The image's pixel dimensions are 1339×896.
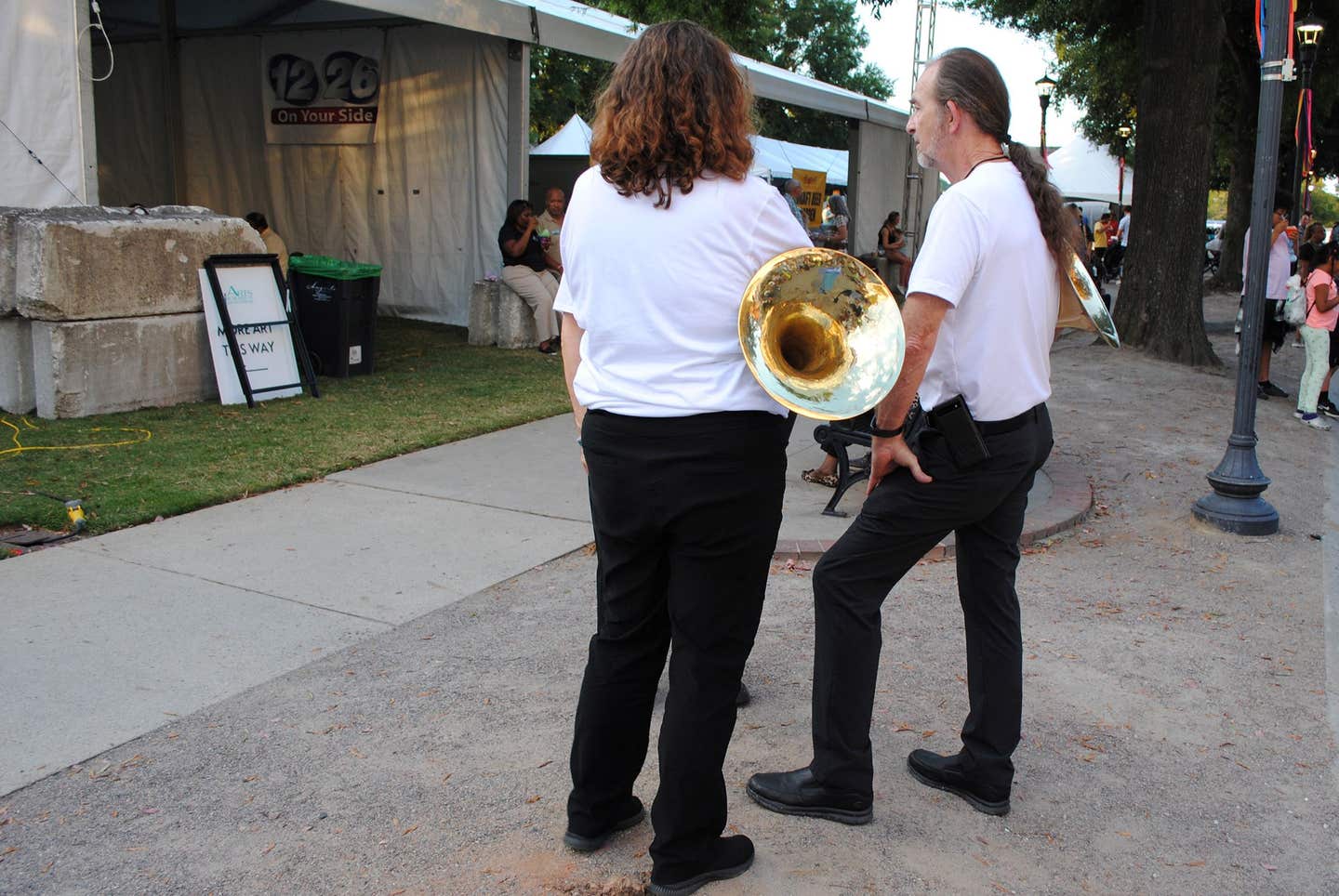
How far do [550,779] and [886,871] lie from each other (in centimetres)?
98

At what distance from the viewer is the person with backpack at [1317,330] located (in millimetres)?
9727

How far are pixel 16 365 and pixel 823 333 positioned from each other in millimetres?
6832

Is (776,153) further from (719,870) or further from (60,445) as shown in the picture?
(719,870)

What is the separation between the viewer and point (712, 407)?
2.47m

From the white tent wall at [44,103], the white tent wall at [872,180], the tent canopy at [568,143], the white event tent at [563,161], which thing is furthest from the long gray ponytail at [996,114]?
the tent canopy at [568,143]

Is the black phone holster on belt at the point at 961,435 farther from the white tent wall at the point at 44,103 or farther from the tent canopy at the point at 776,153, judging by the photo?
the tent canopy at the point at 776,153

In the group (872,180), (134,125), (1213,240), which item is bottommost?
(1213,240)

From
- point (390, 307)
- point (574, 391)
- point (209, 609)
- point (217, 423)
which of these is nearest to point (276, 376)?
point (217, 423)

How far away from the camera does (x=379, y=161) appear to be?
14.1m

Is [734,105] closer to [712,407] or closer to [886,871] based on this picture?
[712,407]

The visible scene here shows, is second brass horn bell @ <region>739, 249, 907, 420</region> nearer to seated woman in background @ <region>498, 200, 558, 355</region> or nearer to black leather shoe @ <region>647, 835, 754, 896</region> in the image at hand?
black leather shoe @ <region>647, 835, 754, 896</region>

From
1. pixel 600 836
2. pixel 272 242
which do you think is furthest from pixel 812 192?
pixel 600 836

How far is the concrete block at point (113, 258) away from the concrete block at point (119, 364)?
0.09 meters

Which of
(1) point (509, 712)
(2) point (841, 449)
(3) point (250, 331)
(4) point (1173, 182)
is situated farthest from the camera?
(4) point (1173, 182)
